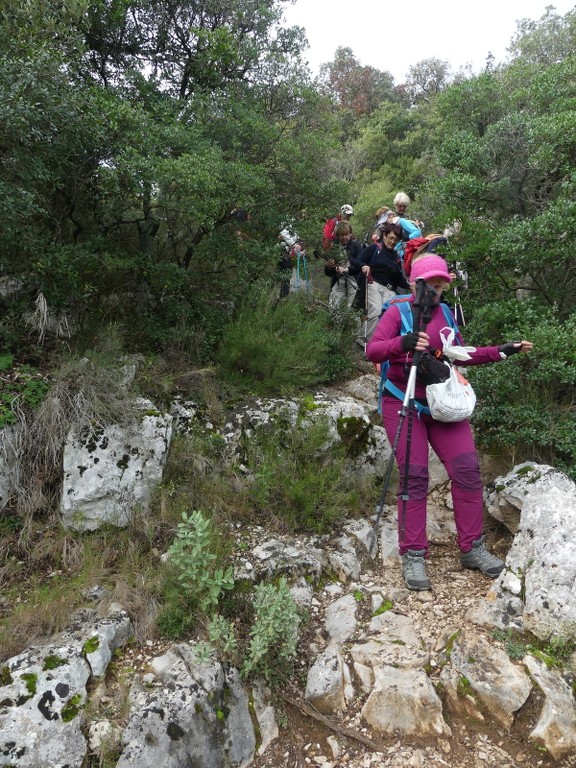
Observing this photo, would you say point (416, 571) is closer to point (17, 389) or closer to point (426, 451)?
point (426, 451)

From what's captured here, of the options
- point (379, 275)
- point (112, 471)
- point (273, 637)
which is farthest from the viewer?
point (379, 275)

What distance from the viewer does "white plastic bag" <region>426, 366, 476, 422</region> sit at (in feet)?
12.3

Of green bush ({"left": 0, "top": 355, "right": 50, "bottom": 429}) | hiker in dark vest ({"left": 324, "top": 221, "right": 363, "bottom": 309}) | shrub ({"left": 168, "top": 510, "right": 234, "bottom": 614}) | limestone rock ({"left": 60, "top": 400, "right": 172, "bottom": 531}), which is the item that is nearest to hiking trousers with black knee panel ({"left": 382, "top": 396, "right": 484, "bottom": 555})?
shrub ({"left": 168, "top": 510, "right": 234, "bottom": 614})

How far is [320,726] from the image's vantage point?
305 centimetres

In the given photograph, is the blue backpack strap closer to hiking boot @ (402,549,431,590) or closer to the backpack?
the backpack

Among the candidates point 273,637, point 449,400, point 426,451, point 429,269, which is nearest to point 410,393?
point 449,400

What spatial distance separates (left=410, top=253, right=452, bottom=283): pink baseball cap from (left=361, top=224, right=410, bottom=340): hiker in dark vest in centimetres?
334

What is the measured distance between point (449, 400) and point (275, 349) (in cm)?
246

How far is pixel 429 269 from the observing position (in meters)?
3.91

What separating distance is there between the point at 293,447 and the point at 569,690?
282cm

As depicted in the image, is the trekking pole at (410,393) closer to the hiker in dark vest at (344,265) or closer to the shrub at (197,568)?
the shrub at (197,568)

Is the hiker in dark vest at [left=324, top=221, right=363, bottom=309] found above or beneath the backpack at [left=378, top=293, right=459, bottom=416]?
above

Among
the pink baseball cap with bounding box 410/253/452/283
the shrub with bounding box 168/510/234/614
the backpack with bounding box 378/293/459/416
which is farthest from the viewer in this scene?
the backpack with bounding box 378/293/459/416

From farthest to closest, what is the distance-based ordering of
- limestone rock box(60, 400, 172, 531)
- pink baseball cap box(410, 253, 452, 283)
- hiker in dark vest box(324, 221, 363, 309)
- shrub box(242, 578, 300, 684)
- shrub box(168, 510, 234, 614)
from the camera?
1. hiker in dark vest box(324, 221, 363, 309)
2. limestone rock box(60, 400, 172, 531)
3. pink baseball cap box(410, 253, 452, 283)
4. shrub box(168, 510, 234, 614)
5. shrub box(242, 578, 300, 684)
